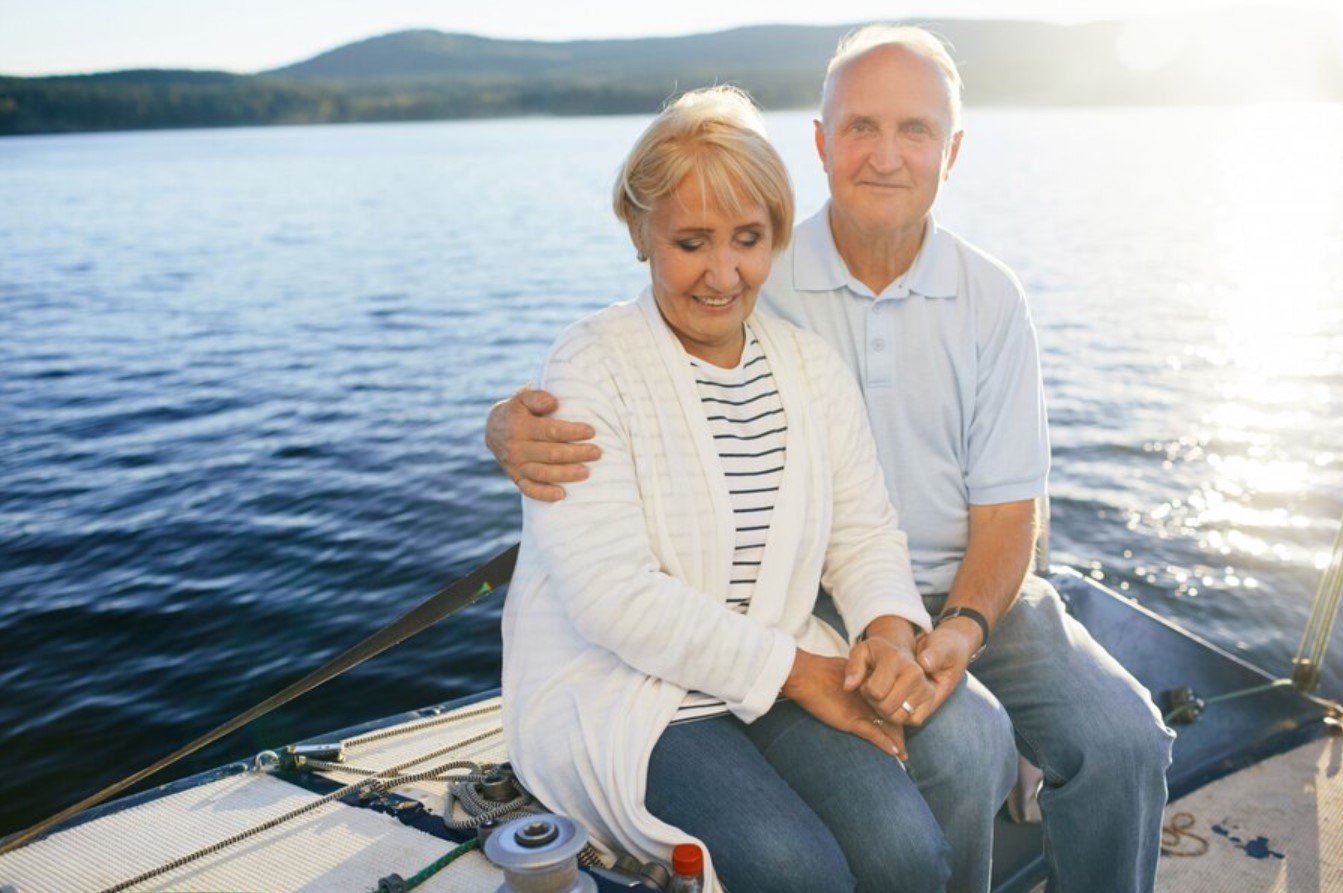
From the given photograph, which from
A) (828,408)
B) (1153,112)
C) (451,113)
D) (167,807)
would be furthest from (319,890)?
(1153,112)

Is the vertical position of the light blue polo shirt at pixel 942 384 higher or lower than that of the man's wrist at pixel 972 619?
higher

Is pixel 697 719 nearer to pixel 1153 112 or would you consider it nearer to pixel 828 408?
pixel 828 408

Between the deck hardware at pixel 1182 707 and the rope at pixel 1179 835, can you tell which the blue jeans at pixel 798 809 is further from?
the deck hardware at pixel 1182 707

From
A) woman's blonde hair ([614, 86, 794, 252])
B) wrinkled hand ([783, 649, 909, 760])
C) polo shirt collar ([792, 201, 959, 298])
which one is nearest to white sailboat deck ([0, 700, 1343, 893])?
wrinkled hand ([783, 649, 909, 760])

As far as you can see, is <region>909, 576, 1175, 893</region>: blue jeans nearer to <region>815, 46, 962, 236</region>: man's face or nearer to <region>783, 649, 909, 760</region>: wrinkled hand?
<region>783, 649, 909, 760</region>: wrinkled hand

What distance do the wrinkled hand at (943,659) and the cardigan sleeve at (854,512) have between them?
0.08 m

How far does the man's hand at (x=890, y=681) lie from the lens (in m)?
2.44

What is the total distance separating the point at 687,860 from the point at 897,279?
174cm

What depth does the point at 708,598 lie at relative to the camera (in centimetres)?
241

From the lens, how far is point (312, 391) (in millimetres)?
13461

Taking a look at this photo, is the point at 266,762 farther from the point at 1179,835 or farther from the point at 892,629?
the point at 1179,835

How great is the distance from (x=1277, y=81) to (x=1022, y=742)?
143615 mm

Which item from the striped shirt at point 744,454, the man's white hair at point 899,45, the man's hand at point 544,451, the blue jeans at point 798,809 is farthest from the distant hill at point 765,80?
the blue jeans at point 798,809

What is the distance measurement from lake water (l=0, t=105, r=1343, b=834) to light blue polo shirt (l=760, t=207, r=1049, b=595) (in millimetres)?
4254
